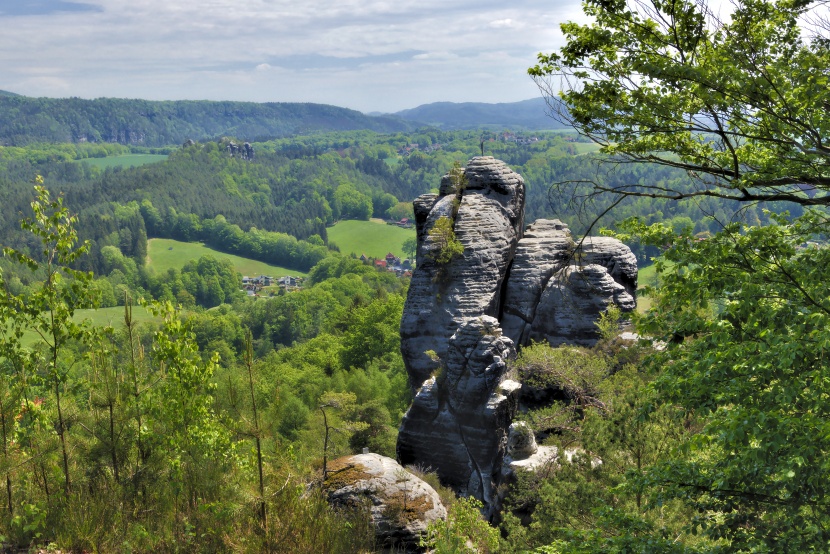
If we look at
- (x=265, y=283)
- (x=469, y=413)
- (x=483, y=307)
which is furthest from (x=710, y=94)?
(x=265, y=283)

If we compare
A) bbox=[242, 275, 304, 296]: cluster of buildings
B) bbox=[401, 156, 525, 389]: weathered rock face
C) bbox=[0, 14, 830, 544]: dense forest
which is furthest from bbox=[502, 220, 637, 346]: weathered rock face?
bbox=[242, 275, 304, 296]: cluster of buildings

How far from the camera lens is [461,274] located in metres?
34.2

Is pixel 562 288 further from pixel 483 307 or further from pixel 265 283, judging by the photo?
pixel 265 283

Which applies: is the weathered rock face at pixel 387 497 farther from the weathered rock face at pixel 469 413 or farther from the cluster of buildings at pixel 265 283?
the cluster of buildings at pixel 265 283

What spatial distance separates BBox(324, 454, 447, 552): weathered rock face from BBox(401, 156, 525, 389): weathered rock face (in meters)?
15.1

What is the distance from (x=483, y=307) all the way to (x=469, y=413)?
327 inches

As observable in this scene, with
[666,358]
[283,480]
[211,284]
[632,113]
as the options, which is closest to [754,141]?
[632,113]

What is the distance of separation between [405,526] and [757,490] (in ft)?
30.4

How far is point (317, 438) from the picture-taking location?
36500 millimetres

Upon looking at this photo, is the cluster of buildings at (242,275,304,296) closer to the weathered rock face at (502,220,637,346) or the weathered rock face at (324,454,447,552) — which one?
the weathered rock face at (502,220,637,346)

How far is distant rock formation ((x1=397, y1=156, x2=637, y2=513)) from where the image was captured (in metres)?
26.2

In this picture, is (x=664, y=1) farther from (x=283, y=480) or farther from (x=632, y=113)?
(x=283, y=480)

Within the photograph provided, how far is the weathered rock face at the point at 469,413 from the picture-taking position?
85.4 ft

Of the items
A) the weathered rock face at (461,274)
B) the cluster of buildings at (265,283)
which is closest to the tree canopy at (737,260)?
the weathered rock face at (461,274)
